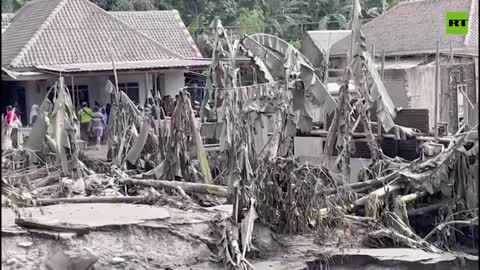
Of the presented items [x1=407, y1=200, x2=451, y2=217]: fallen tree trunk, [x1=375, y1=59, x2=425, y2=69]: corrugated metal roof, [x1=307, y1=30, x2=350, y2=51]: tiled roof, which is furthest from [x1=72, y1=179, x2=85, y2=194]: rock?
[x1=307, y1=30, x2=350, y2=51]: tiled roof

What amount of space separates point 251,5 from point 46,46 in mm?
12250

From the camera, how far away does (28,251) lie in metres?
8.42

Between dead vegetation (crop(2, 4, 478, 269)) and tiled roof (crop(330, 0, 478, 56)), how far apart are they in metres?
7.10

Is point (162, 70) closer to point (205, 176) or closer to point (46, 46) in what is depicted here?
point (46, 46)

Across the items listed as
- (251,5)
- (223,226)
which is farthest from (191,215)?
(251,5)

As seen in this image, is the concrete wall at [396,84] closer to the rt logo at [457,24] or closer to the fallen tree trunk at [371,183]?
the fallen tree trunk at [371,183]

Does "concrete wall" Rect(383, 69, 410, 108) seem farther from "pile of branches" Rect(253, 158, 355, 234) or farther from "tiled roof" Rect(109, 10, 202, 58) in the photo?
"tiled roof" Rect(109, 10, 202, 58)

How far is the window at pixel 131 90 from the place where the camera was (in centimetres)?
2200

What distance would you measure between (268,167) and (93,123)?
29.3 ft

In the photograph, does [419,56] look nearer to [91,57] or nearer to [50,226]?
[91,57]

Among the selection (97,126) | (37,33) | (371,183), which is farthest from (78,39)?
(371,183)

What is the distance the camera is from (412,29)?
20703 millimetres

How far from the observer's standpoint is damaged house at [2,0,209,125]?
20672 mm

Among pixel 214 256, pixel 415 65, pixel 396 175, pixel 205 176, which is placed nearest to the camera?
pixel 214 256
